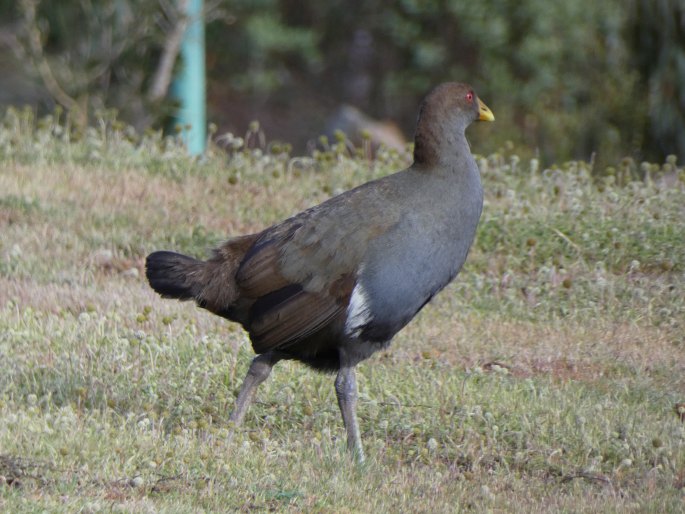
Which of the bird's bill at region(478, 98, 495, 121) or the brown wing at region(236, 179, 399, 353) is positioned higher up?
the bird's bill at region(478, 98, 495, 121)

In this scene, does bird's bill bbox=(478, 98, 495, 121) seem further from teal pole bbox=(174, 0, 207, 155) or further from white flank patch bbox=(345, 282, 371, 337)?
teal pole bbox=(174, 0, 207, 155)

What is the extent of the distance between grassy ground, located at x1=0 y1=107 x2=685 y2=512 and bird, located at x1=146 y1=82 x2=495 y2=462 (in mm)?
439

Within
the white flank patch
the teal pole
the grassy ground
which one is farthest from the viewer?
the teal pole

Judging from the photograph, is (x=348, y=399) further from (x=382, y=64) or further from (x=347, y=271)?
(x=382, y=64)

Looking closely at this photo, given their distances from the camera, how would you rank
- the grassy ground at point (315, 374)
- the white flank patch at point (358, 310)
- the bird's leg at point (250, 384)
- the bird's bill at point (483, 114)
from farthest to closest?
1. the bird's bill at point (483, 114)
2. the bird's leg at point (250, 384)
3. the white flank patch at point (358, 310)
4. the grassy ground at point (315, 374)

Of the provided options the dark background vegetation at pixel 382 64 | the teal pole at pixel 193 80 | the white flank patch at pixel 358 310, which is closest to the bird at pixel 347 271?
the white flank patch at pixel 358 310

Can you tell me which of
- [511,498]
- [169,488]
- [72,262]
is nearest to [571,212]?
[72,262]

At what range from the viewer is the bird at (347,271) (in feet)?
21.3

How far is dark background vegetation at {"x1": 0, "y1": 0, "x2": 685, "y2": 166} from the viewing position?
15.1 m

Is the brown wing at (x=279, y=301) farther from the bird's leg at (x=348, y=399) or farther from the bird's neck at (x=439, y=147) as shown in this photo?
the bird's neck at (x=439, y=147)

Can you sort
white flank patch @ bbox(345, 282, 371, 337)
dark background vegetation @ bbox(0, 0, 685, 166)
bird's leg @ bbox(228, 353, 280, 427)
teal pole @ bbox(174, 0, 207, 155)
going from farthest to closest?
dark background vegetation @ bbox(0, 0, 685, 166) → teal pole @ bbox(174, 0, 207, 155) → bird's leg @ bbox(228, 353, 280, 427) → white flank patch @ bbox(345, 282, 371, 337)

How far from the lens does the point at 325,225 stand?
6.67 m

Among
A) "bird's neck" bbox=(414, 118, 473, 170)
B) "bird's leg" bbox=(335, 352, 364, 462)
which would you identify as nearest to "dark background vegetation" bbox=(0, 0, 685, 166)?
"bird's neck" bbox=(414, 118, 473, 170)

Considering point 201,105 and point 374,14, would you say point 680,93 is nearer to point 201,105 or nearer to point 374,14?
point 201,105
